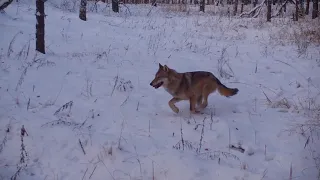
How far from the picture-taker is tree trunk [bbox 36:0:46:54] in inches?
324

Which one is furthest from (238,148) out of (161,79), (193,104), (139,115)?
(161,79)

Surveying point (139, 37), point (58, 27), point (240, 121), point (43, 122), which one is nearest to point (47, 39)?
point (58, 27)

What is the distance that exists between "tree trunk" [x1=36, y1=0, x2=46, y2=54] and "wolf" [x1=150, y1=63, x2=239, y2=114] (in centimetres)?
406

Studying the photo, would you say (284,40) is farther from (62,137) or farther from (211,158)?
(62,137)

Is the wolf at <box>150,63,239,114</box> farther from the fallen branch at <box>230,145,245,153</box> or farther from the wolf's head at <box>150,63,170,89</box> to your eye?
the fallen branch at <box>230,145,245,153</box>

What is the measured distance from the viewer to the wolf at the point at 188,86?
223 inches

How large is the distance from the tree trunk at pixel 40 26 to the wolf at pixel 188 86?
4.06 meters

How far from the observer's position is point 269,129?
500 cm

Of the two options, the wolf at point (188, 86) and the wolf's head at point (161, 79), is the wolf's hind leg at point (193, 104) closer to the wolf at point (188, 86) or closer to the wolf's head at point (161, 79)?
the wolf at point (188, 86)

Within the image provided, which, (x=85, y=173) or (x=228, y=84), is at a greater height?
Result: (x=228, y=84)

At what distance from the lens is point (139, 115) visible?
5398 mm

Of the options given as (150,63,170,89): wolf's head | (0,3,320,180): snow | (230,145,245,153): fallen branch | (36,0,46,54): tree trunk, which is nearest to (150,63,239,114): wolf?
(150,63,170,89): wolf's head

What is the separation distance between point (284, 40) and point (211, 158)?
8466 mm

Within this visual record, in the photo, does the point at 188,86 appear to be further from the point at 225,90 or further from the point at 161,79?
the point at 225,90
